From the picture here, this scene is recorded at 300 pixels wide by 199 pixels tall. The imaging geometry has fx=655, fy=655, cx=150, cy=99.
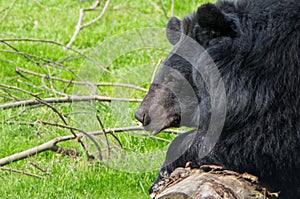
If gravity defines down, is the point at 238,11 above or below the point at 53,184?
above

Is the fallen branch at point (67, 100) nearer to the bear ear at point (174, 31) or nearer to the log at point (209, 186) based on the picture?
the bear ear at point (174, 31)

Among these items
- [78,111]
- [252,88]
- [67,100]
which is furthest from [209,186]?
[67,100]

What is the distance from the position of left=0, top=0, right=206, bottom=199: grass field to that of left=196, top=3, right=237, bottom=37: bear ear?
1507mm

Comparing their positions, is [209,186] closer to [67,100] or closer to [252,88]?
[252,88]

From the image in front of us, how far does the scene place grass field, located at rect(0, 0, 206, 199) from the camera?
5.43 m

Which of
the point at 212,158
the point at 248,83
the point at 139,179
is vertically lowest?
the point at 139,179

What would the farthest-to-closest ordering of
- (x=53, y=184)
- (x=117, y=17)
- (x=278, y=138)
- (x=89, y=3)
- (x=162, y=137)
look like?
(x=89, y=3)
(x=117, y=17)
(x=162, y=137)
(x=53, y=184)
(x=278, y=138)

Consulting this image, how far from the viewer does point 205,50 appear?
15.3 feet

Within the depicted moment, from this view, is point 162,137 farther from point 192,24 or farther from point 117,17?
point 117,17

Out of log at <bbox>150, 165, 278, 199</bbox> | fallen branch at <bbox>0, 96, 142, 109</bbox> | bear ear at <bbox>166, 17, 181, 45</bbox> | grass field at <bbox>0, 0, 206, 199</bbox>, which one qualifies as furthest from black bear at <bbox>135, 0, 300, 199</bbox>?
fallen branch at <bbox>0, 96, 142, 109</bbox>

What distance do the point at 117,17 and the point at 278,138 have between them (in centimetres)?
655

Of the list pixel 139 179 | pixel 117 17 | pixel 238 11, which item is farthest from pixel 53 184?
pixel 117 17

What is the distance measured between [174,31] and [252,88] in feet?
3.16

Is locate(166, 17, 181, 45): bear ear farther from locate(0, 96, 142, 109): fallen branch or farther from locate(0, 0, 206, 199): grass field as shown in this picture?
locate(0, 96, 142, 109): fallen branch
